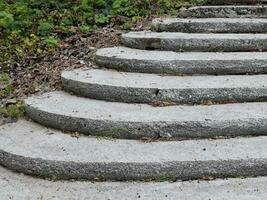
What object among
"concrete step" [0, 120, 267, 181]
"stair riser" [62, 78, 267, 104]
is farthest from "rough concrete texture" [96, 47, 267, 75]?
"concrete step" [0, 120, 267, 181]

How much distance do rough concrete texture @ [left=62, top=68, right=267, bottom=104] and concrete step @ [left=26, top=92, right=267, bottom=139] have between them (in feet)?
0.32

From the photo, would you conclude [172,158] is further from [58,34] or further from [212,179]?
[58,34]

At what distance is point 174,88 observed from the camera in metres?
3.89

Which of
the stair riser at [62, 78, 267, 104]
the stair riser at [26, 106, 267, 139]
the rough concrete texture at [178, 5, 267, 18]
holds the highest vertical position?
the rough concrete texture at [178, 5, 267, 18]

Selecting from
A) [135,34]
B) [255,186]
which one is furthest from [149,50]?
[255,186]

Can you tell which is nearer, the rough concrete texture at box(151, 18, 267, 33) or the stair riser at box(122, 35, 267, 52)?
the stair riser at box(122, 35, 267, 52)

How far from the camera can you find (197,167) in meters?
3.24

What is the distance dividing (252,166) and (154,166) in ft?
2.36

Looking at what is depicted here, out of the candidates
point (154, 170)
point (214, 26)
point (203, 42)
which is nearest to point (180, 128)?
point (154, 170)

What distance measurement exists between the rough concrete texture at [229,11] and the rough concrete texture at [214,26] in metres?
0.33

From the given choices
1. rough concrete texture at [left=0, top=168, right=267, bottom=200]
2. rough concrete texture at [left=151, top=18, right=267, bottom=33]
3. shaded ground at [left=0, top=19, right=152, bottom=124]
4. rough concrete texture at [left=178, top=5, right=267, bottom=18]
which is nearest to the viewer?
rough concrete texture at [left=0, top=168, right=267, bottom=200]

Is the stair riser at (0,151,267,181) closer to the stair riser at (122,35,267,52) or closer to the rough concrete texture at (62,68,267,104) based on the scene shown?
the rough concrete texture at (62,68,267,104)

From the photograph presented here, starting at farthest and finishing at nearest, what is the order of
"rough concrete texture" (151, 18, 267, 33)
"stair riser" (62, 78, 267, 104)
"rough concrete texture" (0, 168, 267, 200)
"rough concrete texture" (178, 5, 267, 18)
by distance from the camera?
1. "rough concrete texture" (178, 5, 267, 18)
2. "rough concrete texture" (151, 18, 267, 33)
3. "stair riser" (62, 78, 267, 104)
4. "rough concrete texture" (0, 168, 267, 200)

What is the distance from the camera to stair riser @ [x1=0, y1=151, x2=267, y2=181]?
3230mm
